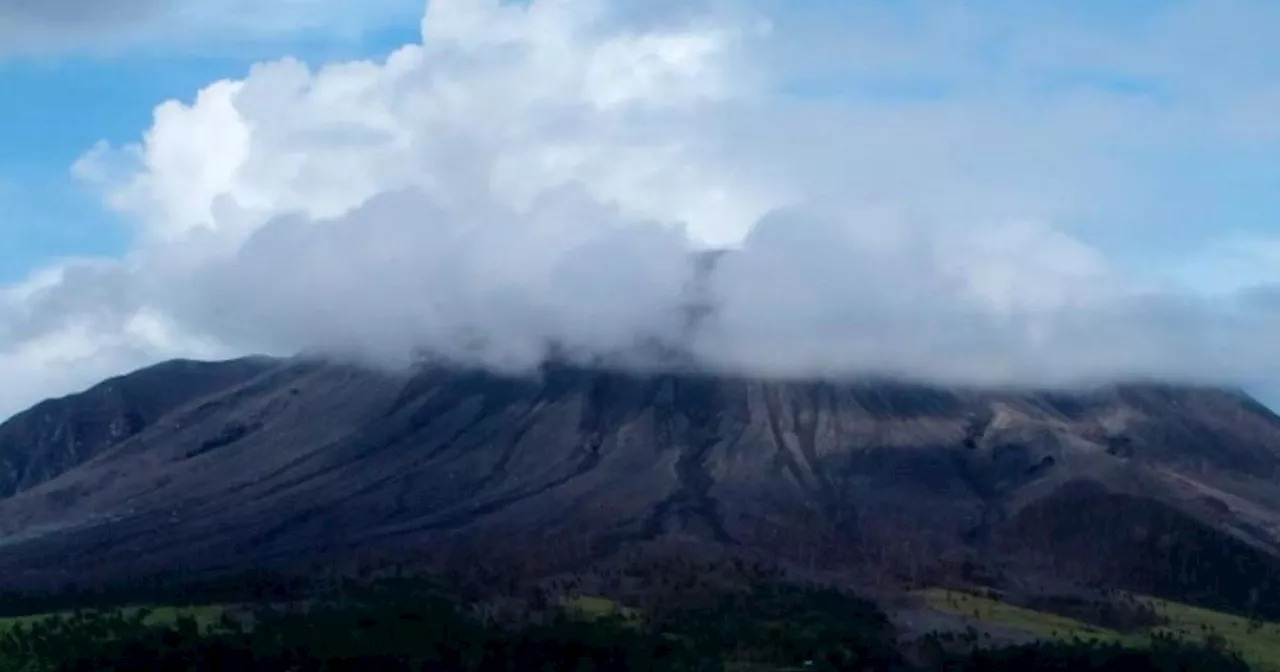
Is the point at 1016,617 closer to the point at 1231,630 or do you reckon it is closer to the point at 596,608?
the point at 1231,630

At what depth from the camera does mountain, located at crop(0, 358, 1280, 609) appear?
11206 centimetres

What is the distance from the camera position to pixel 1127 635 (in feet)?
290

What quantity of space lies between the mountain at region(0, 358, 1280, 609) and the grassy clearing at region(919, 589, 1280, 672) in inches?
299

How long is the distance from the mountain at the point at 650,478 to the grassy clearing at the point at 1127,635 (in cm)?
759

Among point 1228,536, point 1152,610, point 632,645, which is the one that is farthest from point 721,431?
point 632,645

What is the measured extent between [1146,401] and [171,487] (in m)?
74.2

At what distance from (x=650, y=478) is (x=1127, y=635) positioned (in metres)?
42.7

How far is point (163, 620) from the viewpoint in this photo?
77.9m

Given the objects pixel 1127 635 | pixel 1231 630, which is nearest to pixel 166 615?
pixel 1127 635

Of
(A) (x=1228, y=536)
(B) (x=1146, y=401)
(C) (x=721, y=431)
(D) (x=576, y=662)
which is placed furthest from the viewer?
(B) (x=1146, y=401)

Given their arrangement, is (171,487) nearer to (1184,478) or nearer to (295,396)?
(295,396)

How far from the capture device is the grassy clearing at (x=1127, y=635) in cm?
8512

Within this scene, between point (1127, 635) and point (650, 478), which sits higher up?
point (650, 478)

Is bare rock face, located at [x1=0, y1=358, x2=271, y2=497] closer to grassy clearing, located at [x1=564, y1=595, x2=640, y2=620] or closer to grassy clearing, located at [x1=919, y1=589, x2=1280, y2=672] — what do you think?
grassy clearing, located at [x1=564, y1=595, x2=640, y2=620]
